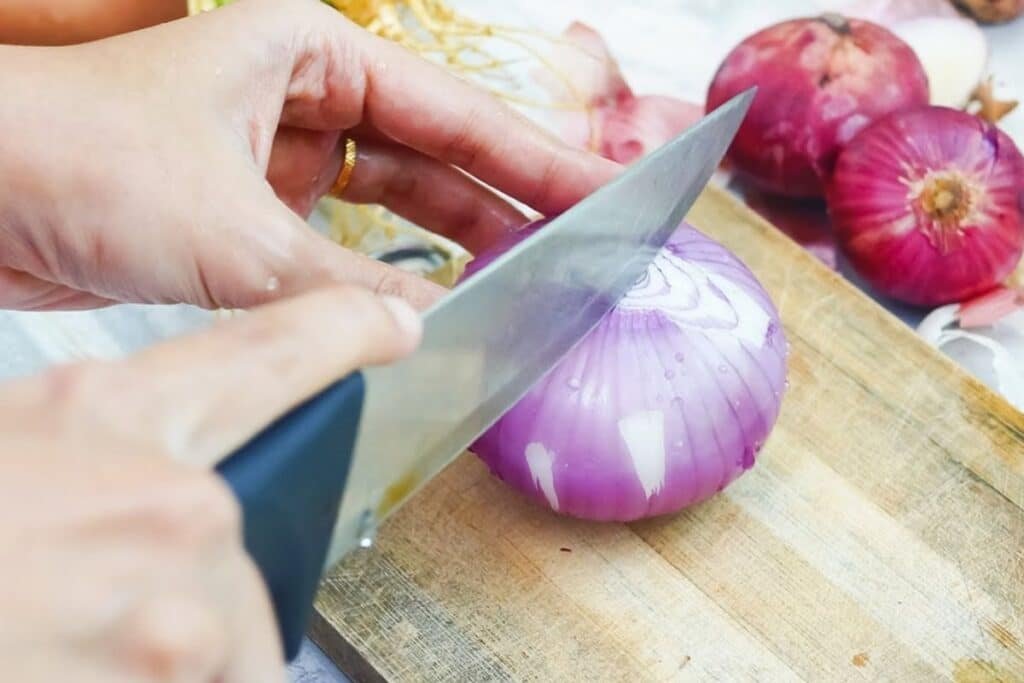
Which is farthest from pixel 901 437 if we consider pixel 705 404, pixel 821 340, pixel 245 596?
pixel 245 596

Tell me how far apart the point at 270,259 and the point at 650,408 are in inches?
14.1

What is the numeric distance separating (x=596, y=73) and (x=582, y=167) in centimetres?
56

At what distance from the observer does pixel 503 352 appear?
85cm

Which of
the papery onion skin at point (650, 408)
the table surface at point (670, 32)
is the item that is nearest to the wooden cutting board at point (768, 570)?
the papery onion skin at point (650, 408)

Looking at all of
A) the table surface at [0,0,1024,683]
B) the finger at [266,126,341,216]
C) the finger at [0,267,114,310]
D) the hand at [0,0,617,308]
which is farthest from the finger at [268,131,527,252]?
the table surface at [0,0,1024,683]

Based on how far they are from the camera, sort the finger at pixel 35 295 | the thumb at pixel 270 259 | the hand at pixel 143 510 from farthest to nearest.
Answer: the finger at pixel 35 295 → the thumb at pixel 270 259 → the hand at pixel 143 510

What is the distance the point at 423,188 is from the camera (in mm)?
1202

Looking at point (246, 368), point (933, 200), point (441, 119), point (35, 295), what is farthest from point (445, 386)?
point (933, 200)

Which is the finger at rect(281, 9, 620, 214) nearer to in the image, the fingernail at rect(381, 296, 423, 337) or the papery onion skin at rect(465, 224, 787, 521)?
the papery onion skin at rect(465, 224, 787, 521)

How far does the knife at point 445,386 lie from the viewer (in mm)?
614

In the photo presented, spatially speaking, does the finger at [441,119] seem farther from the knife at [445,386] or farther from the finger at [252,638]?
the finger at [252,638]

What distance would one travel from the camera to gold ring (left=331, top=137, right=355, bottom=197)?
3.86 ft

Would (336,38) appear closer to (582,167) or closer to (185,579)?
(582,167)

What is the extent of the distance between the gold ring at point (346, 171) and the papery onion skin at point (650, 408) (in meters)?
0.23
